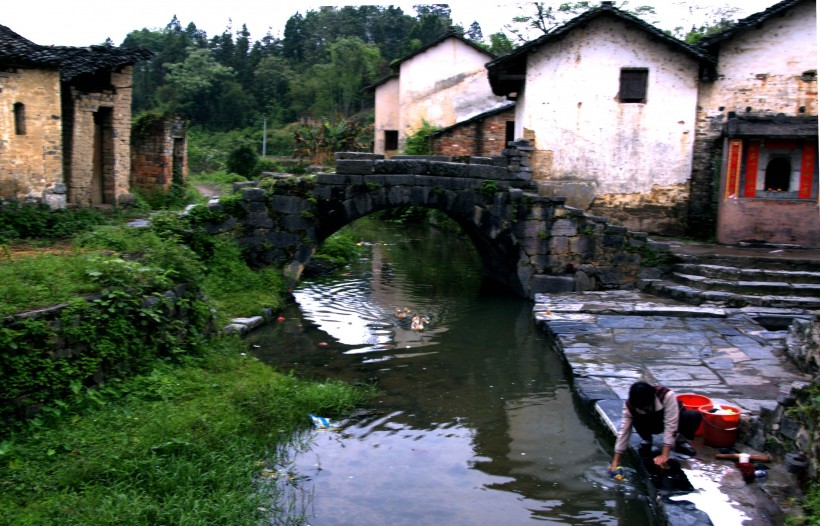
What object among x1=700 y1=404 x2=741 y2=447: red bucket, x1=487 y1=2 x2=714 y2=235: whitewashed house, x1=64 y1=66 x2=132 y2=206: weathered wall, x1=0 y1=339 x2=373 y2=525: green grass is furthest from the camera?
x1=487 y1=2 x2=714 y2=235: whitewashed house

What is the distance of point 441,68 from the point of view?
29.3 meters

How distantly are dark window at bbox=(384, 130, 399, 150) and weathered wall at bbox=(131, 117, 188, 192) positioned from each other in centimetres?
1229

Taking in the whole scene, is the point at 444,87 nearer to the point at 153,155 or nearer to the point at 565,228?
the point at 153,155

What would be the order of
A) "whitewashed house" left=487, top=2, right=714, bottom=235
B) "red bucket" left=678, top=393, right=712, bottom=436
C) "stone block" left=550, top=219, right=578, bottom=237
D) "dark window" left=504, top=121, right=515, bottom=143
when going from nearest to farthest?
"red bucket" left=678, top=393, right=712, bottom=436, "stone block" left=550, top=219, right=578, bottom=237, "whitewashed house" left=487, top=2, right=714, bottom=235, "dark window" left=504, top=121, right=515, bottom=143

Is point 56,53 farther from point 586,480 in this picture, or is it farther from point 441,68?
point 441,68

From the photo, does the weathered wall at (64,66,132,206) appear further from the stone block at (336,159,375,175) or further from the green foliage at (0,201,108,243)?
the stone block at (336,159,375,175)

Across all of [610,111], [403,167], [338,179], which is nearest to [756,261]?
[610,111]

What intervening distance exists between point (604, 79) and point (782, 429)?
39.2ft

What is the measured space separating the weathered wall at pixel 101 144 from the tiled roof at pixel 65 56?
77 centimetres

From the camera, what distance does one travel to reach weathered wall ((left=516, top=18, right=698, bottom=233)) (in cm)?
1691

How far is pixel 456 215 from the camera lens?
580 inches

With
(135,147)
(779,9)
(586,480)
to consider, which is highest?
(779,9)

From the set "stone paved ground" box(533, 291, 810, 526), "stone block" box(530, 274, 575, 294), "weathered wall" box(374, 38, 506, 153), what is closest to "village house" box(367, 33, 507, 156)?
"weathered wall" box(374, 38, 506, 153)

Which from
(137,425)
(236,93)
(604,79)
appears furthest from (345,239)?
(236,93)
